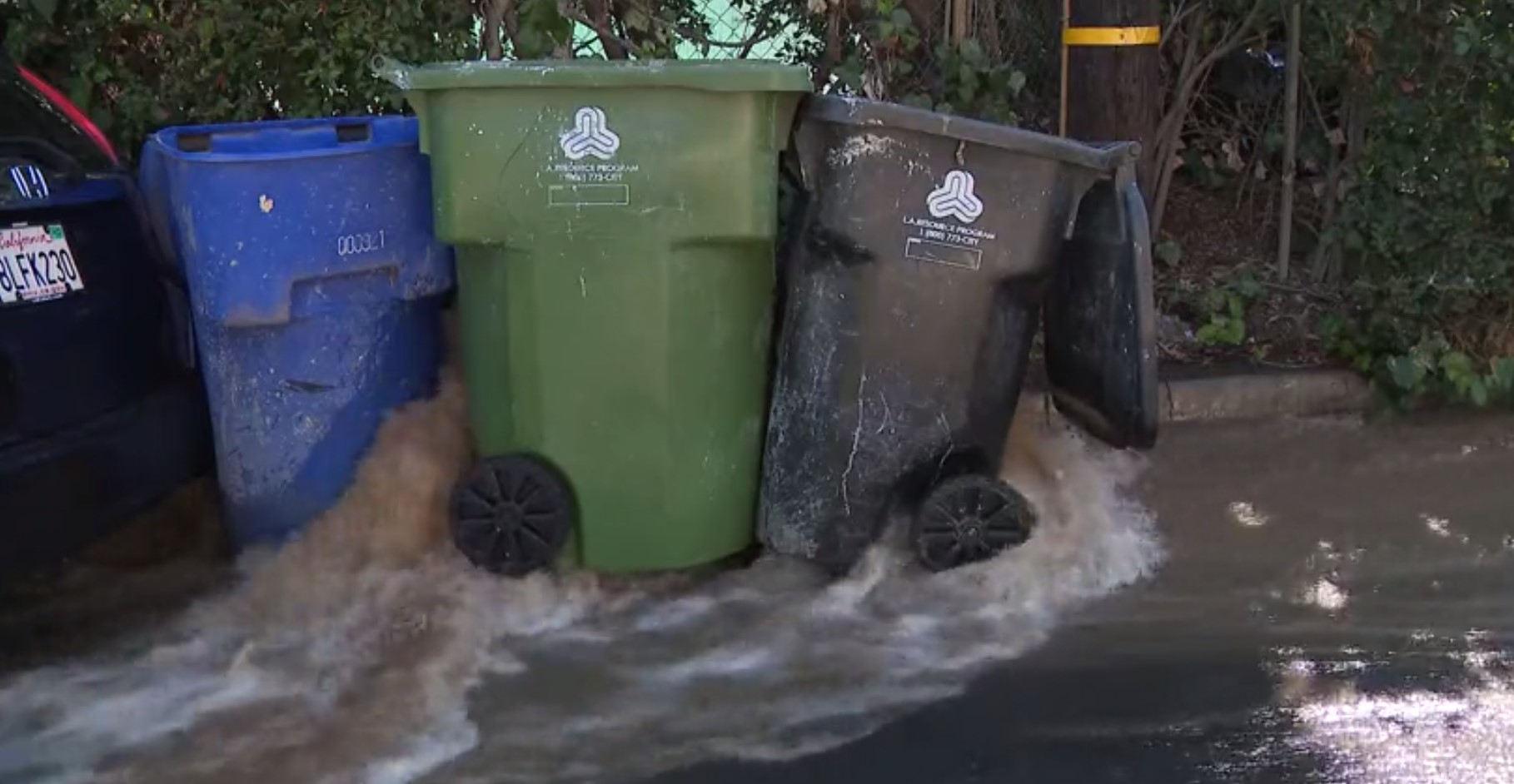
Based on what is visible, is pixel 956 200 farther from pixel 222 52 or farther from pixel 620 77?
pixel 222 52

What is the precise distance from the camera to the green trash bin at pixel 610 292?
3721 millimetres

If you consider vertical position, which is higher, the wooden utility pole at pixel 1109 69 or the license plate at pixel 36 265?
the wooden utility pole at pixel 1109 69

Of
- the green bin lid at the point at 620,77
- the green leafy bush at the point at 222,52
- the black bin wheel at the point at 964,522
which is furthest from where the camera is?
the green leafy bush at the point at 222,52

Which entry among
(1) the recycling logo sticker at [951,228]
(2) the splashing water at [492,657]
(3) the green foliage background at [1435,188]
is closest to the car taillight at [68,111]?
(2) the splashing water at [492,657]

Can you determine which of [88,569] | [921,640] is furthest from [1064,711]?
[88,569]

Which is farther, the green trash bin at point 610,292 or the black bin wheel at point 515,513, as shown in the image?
the black bin wheel at point 515,513

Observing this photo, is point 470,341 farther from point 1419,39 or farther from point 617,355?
point 1419,39

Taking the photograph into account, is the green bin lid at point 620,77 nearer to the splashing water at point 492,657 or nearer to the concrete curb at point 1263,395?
the splashing water at point 492,657

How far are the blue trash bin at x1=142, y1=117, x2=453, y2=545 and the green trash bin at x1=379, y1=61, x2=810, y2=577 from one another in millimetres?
214

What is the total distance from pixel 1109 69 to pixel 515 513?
265cm

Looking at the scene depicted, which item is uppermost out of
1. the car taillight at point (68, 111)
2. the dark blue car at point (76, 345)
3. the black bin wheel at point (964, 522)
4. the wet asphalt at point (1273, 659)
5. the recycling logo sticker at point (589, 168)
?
the car taillight at point (68, 111)

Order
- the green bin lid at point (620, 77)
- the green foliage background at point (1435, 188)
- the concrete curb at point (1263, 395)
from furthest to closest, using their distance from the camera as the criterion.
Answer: the concrete curb at point (1263, 395) < the green foliage background at point (1435, 188) < the green bin lid at point (620, 77)

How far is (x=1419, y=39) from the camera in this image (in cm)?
527

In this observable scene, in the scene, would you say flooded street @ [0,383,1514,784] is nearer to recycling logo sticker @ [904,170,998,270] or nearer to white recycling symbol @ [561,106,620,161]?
recycling logo sticker @ [904,170,998,270]
